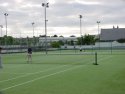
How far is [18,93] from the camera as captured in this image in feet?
38.7

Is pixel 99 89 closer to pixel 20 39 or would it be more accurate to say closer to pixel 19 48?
pixel 19 48

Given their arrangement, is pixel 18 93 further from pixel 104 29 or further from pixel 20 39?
pixel 104 29

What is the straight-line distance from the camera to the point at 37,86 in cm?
1376

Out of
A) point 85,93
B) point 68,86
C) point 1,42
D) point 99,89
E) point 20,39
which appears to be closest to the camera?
point 85,93

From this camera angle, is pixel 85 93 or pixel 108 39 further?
pixel 108 39

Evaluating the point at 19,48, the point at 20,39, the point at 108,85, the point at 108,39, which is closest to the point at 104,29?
the point at 108,39

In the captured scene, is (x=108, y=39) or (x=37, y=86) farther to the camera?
(x=108, y=39)

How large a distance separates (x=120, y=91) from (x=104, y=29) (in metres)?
125

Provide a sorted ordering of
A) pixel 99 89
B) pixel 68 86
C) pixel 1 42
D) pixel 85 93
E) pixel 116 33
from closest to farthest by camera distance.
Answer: pixel 85 93
pixel 99 89
pixel 68 86
pixel 1 42
pixel 116 33

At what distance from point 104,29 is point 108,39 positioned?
15.4 ft

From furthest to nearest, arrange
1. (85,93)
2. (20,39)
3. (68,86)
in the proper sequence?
1. (20,39)
2. (68,86)
3. (85,93)

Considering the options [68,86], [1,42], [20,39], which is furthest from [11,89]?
[20,39]

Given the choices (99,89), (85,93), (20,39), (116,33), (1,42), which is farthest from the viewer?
(116,33)

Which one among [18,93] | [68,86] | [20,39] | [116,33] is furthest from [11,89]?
[116,33]
